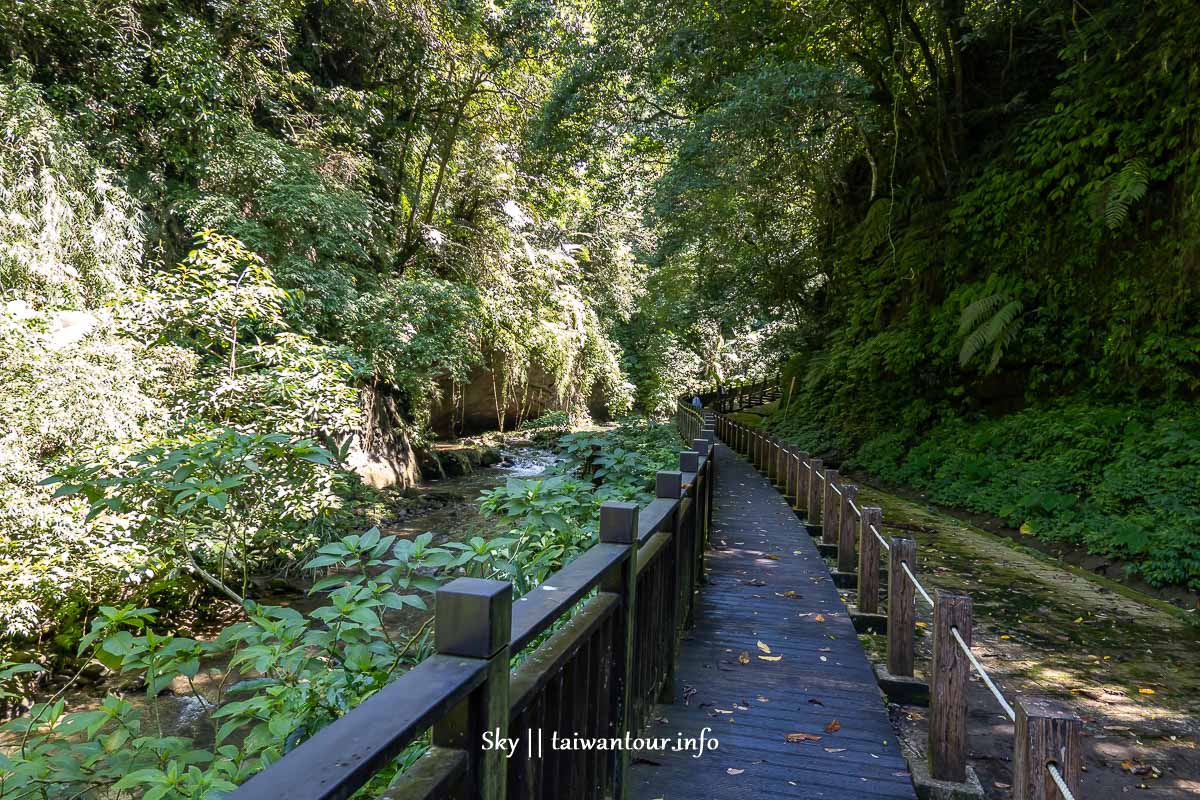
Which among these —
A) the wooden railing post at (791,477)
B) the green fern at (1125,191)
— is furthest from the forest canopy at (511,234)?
the wooden railing post at (791,477)

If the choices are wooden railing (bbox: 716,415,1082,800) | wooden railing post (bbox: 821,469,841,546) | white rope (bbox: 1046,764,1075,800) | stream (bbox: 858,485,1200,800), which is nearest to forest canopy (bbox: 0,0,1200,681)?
stream (bbox: 858,485,1200,800)

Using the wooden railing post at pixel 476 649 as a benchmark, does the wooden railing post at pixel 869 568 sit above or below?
below

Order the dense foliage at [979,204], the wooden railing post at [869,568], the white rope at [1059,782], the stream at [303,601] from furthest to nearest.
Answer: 1. the dense foliage at [979,204]
2. the stream at [303,601]
3. the wooden railing post at [869,568]
4. the white rope at [1059,782]

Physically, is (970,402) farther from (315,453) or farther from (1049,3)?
(315,453)

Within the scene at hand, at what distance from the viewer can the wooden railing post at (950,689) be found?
3076 millimetres

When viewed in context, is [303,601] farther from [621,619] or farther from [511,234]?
[511,234]

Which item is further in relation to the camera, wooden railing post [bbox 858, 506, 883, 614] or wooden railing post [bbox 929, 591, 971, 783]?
wooden railing post [bbox 858, 506, 883, 614]

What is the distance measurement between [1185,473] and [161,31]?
52.1 ft

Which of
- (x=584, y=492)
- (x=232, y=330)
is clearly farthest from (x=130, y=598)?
(x=584, y=492)

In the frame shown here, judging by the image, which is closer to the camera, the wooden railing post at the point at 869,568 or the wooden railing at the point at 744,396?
the wooden railing post at the point at 869,568

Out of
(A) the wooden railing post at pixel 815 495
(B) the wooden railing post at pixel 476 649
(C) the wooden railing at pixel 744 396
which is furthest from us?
(C) the wooden railing at pixel 744 396

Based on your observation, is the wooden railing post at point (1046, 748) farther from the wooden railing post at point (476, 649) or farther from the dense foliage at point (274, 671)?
the dense foliage at point (274, 671)

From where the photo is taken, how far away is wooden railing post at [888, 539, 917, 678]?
407 cm

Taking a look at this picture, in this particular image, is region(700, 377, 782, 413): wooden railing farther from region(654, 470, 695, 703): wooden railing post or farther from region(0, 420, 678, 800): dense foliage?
region(0, 420, 678, 800): dense foliage
